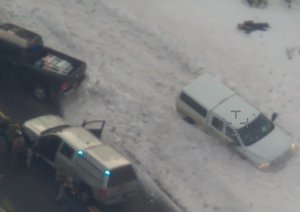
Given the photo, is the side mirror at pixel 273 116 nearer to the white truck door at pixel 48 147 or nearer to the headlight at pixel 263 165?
the headlight at pixel 263 165

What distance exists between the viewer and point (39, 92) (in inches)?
1027

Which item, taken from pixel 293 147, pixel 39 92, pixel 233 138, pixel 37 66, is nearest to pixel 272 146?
pixel 293 147

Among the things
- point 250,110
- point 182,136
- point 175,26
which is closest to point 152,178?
point 182,136

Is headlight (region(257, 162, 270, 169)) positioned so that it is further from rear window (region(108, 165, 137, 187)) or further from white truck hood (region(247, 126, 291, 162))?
rear window (region(108, 165, 137, 187))

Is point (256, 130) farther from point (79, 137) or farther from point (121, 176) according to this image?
point (79, 137)

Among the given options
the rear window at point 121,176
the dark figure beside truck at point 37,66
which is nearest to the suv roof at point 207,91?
the dark figure beside truck at point 37,66

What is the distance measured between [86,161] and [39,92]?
4912 mm

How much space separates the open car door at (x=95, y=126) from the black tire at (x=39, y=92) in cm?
198

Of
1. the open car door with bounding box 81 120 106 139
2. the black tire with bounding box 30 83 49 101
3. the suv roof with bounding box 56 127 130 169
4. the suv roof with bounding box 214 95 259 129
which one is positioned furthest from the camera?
the black tire with bounding box 30 83 49 101

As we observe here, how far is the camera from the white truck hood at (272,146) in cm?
2462

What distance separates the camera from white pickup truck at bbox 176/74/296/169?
24756 mm

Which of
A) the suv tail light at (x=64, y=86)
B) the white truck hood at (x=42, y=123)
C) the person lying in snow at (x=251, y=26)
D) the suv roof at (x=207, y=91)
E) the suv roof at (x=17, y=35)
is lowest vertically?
the white truck hood at (x=42, y=123)

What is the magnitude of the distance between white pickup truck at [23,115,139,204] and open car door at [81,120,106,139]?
0.56 meters

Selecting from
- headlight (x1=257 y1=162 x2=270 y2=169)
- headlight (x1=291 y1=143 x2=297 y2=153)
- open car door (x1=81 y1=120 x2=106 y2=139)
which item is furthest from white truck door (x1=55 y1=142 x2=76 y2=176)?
headlight (x1=291 y1=143 x2=297 y2=153)
